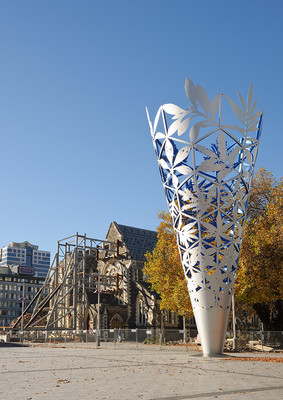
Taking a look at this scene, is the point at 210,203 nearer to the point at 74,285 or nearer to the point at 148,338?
the point at 148,338

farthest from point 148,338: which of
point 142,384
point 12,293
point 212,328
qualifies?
point 12,293

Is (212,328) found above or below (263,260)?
below

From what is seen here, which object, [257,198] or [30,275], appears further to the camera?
[30,275]

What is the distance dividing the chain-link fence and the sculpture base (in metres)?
7.87

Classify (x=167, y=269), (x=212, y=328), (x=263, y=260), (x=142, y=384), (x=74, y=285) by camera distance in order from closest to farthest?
(x=142, y=384) < (x=212, y=328) < (x=263, y=260) < (x=167, y=269) < (x=74, y=285)

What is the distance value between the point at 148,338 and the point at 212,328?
2474 centimetres

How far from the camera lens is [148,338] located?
48.2 m

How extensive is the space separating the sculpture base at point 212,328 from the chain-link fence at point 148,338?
25.8 ft

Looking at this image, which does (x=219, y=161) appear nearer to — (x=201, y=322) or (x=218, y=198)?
(x=218, y=198)

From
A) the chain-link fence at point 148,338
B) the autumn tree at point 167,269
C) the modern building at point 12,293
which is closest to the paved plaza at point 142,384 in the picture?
the chain-link fence at point 148,338

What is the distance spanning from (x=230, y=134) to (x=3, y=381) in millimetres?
17246

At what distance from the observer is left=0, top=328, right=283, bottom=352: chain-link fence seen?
1352 inches

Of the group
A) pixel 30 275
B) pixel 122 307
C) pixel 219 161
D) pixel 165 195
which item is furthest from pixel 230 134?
pixel 30 275

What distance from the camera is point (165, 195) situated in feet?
91.4
